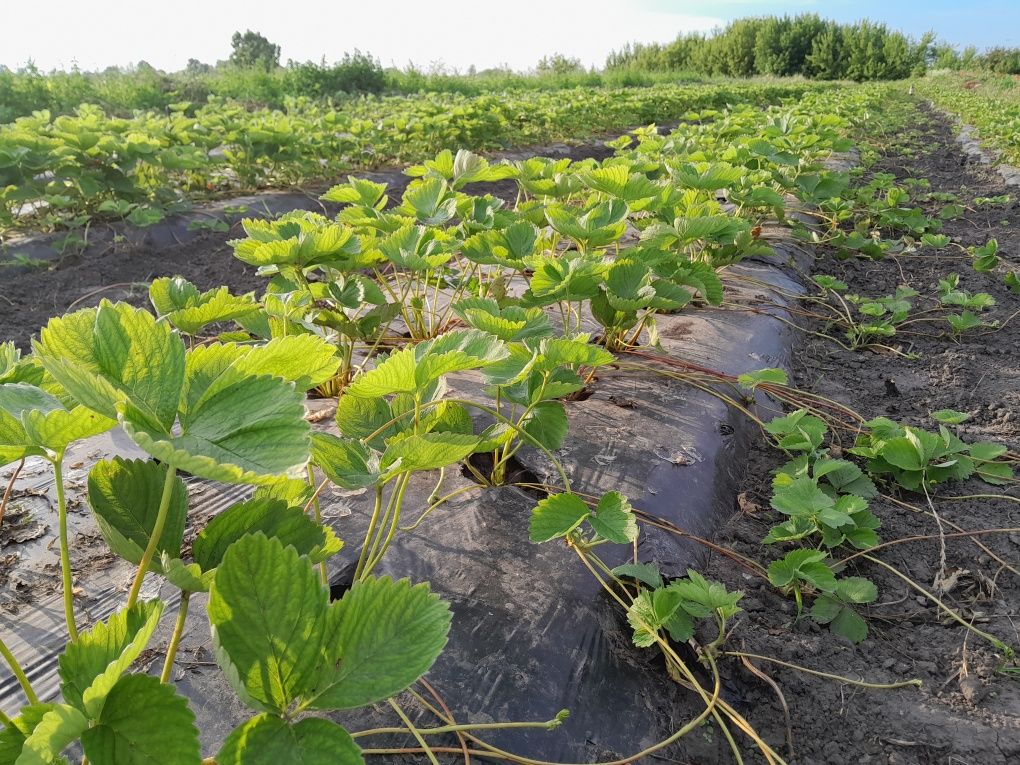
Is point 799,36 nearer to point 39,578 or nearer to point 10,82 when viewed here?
point 10,82

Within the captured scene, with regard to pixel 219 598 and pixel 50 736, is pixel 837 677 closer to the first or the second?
pixel 219 598

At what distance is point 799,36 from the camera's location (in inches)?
1581

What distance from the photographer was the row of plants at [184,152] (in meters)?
4.40

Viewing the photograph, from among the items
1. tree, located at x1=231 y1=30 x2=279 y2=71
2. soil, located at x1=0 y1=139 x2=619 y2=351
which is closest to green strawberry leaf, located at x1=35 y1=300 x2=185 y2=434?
soil, located at x1=0 y1=139 x2=619 y2=351

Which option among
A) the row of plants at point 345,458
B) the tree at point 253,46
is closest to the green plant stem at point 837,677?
the row of plants at point 345,458

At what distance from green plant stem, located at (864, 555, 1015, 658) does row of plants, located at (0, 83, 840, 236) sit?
474 cm

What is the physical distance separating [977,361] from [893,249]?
5.79 ft

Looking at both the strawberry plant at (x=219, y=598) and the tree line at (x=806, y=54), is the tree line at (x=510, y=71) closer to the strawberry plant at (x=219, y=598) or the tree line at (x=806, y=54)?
the tree line at (x=806, y=54)

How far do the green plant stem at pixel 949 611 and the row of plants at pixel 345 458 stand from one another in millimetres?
31

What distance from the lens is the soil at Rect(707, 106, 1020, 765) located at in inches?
47.9

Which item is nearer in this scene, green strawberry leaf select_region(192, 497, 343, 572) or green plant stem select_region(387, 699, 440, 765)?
green strawberry leaf select_region(192, 497, 343, 572)

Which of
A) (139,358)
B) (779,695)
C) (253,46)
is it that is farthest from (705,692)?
(253,46)

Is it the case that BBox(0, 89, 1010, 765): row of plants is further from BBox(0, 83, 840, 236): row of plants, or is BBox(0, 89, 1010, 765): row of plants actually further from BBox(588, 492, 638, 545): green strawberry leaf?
BBox(0, 83, 840, 236): row of plants

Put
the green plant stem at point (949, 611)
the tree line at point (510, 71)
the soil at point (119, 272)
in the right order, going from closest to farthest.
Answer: the green plant stem at point (949, 611) < the soil at point (119, 272) < the tree line at point (510, 71)
